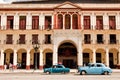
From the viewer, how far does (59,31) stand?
4719cm

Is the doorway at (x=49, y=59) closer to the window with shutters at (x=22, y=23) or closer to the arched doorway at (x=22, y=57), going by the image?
the arched doorway at (x=22, y=57)

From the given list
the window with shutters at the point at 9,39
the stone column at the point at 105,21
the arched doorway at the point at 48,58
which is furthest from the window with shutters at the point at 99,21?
the window with shutters at the point at 9,39

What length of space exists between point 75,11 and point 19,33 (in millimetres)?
11420

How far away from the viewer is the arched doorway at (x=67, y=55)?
50.3 m

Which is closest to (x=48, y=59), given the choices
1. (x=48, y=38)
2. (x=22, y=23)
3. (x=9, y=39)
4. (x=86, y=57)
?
(x=48, y=38)

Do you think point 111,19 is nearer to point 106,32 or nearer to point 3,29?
point 106,32

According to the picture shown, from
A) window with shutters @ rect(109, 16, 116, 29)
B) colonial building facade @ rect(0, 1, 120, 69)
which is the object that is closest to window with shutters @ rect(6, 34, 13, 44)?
→ colonial building facade @ rect(0, 1, 120, 69)

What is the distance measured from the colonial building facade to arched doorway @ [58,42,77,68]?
135 cm

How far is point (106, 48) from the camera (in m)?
47.1

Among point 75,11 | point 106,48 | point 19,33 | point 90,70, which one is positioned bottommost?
point 90,70

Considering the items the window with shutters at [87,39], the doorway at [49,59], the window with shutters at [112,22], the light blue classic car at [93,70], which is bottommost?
the light blue classic car at [93,70]

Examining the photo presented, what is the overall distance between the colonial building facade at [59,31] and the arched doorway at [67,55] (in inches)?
53.0

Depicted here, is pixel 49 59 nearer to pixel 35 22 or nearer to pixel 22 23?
pixel 35 22

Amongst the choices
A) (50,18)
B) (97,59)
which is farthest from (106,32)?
(50,18)
